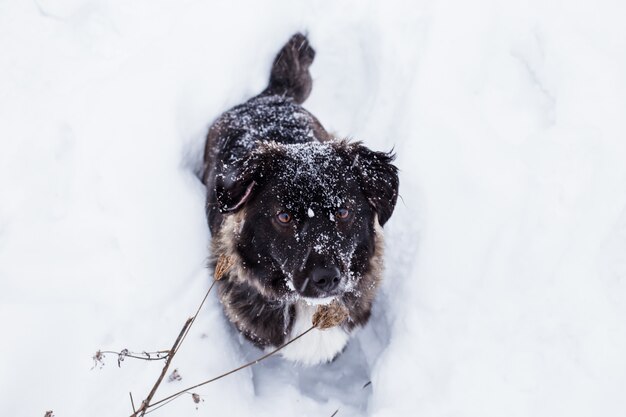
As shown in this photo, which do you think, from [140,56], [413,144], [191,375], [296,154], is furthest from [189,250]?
[413,144]

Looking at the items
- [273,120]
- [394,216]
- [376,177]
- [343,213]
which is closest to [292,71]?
[273,120]

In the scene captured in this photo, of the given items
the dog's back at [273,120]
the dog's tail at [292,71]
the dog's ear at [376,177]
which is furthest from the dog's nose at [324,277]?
the dog's tail at [292,71]

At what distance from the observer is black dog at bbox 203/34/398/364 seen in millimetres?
2795

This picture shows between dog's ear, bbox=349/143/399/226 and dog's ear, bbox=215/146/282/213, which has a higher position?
dog's ear, bbox=349/143/399/226

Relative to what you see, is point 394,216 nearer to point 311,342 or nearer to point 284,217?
point 311,342

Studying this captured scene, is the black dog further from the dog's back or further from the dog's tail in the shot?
the dog's tail

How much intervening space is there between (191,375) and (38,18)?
121 inches

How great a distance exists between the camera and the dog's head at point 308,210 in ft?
9.10

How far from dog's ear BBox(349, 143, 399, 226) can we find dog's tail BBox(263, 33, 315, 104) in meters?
1.62

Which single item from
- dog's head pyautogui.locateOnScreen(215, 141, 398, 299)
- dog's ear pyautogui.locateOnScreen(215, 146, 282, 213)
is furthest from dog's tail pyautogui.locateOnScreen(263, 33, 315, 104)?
dog's ear pyautogui.locateOnScreen(215, 146, 282, 213)

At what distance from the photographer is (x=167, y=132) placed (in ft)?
13.0

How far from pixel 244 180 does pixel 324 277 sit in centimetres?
74

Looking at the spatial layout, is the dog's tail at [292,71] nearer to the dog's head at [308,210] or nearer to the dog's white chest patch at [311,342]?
the dog's head at [308,210]

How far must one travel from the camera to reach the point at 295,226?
2.82m
